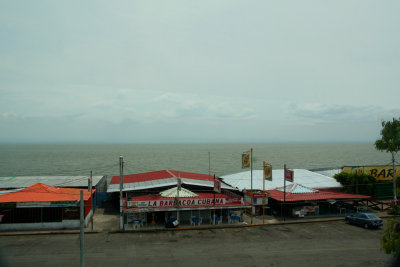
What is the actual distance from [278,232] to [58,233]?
19314 millimetres

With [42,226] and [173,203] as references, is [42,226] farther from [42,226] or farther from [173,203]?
[173,203]

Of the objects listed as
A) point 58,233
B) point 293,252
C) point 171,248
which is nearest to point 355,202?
point 293,252

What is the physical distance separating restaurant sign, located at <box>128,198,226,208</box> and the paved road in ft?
9.17

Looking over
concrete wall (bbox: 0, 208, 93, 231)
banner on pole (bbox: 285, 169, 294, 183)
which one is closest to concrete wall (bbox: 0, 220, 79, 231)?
concrete wall (bbox: 0, 208, 93, 231)

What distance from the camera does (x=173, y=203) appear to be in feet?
94.3

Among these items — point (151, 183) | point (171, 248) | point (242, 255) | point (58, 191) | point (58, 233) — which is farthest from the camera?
point (151, 183)

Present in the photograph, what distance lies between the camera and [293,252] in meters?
21.1

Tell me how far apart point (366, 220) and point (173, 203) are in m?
18.1

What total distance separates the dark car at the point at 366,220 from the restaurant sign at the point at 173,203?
12.8 metres

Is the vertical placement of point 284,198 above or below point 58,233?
above

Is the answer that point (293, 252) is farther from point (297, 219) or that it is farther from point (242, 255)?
point (297, 219)

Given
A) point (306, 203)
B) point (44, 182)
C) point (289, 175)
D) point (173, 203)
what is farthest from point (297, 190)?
point (44, 182)

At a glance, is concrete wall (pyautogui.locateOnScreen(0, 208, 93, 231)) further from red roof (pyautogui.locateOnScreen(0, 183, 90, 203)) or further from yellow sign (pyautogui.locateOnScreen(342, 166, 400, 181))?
yellow sign (pyautogui.locateOnScreen(342, 166, 400, 181))

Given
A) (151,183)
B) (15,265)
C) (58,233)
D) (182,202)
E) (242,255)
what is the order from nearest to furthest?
(15,265), (242,255), (58,233), (182,202), (151,183)
